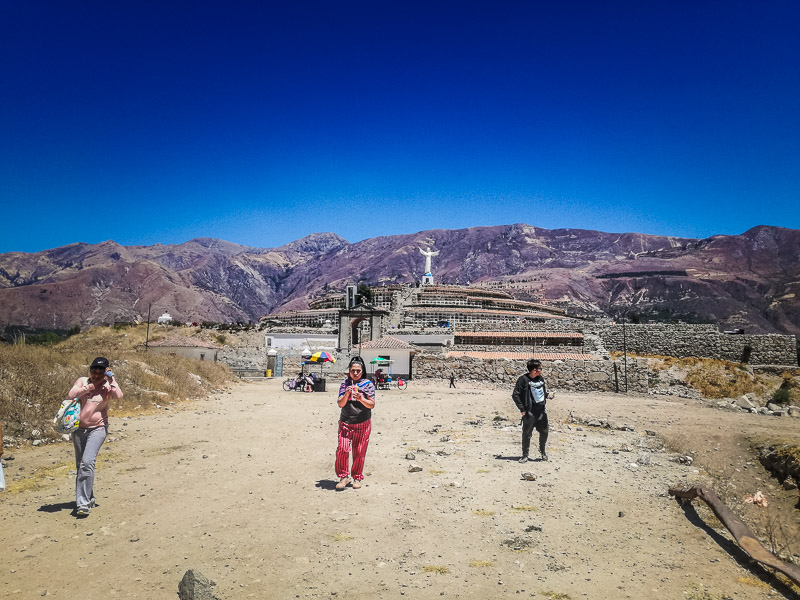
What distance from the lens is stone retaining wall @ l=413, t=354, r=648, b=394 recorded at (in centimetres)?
2019

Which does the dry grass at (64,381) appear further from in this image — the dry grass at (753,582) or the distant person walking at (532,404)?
the dry grass at (753,582)

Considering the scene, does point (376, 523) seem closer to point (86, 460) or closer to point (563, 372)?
point (86, 460)

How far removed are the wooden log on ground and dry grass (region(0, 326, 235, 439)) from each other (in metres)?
9.67

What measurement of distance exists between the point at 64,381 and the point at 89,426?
673 centimetres

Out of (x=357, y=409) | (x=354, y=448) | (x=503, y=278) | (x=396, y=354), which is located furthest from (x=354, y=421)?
(x=503, y=278)

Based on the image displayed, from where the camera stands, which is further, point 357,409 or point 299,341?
point 299,341

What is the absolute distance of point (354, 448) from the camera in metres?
5.96

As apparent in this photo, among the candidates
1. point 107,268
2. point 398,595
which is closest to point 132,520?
point 398,595

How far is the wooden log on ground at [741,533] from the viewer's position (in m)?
3.70

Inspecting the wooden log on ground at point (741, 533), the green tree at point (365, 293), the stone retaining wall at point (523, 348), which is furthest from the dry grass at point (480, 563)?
the green tree at point (365, 293)

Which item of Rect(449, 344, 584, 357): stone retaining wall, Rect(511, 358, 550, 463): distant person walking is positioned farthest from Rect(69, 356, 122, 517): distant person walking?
Rect(449, 344, 584, 357): stone retaining wall

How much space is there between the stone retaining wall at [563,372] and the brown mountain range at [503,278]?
39458mm

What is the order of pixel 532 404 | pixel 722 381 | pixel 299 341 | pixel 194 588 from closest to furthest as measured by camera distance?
pixel 194 588
pixel 532 404
pixel 722 381
pixel 299 341

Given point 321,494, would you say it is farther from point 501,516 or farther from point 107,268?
point 107,268
